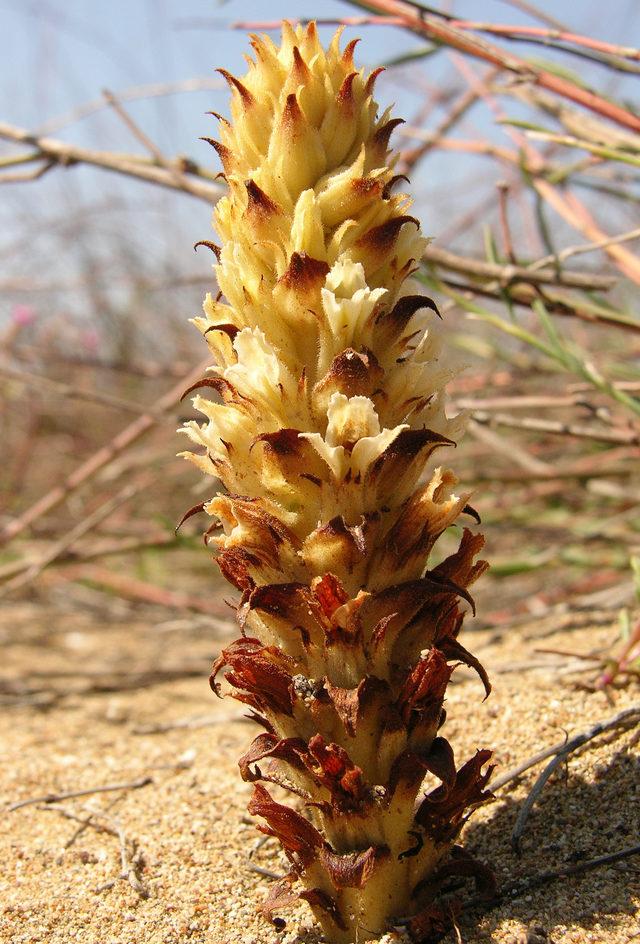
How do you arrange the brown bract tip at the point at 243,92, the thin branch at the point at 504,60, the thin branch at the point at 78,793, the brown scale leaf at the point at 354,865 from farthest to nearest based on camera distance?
the thin branch at the point at 504,60
the thin branch at the point at 78,793
the brown bract tip at the point at 243,92
the brown scale leaf at the point at 354,865

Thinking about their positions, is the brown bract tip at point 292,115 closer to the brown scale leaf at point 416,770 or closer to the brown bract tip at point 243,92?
the brown bract tip at point 243,92

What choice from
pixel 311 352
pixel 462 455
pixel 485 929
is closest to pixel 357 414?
pixel 311 352

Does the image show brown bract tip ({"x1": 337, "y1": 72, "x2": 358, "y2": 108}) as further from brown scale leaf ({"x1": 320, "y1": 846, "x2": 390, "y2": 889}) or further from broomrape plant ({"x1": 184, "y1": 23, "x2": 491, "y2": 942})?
brown scale leaf ({"x1": 320, "y1": 846, "x2": 390, "y2": 889})

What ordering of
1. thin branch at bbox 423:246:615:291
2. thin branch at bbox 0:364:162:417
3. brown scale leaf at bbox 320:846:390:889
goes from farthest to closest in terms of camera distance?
thin branch at bbox 0:364:162:417 → thin branch at bbox 423:246:615:291 → brown scale leaf at bbox 320:846:390:889

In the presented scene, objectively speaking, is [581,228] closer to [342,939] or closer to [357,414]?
[357,414]

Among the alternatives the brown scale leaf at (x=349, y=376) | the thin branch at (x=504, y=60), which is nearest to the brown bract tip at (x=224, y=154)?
the brown scale leaf at (x=349, y=376)

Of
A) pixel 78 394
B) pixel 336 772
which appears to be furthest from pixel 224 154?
pixel 78 394

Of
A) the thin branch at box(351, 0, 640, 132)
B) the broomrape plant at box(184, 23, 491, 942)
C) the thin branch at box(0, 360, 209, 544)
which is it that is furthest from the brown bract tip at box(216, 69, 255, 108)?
the thin branch at box(0, 360, 209, 544)
